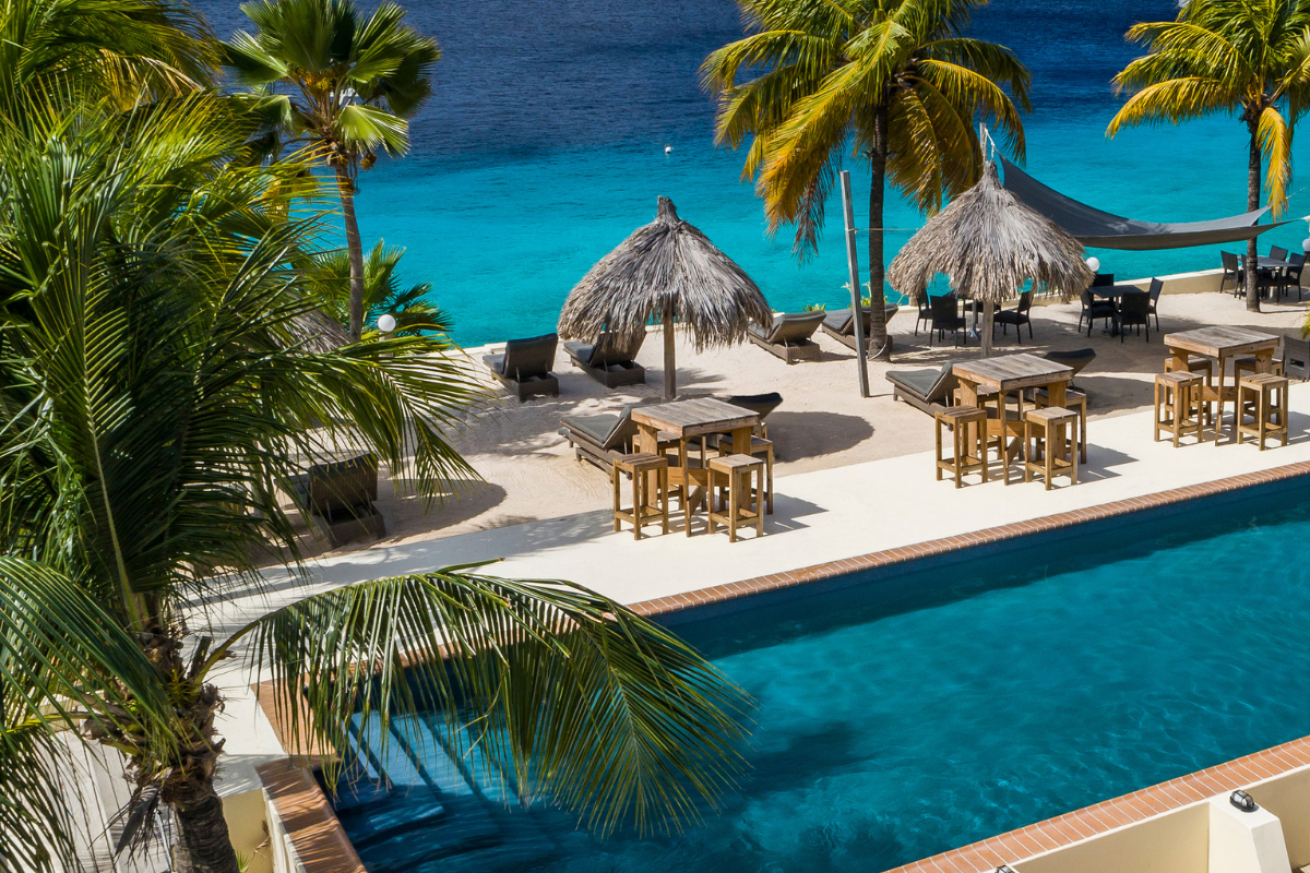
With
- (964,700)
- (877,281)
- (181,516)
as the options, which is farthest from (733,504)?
(877,281)

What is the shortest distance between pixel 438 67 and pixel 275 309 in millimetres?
64982

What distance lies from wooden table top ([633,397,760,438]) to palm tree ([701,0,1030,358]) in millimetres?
4738

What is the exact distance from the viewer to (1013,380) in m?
10.3

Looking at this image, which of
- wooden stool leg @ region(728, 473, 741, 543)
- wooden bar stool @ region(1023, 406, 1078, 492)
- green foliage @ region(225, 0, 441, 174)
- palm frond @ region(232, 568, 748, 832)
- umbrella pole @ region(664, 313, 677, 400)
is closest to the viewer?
palm frond @ region(232, 568, 748, 832)

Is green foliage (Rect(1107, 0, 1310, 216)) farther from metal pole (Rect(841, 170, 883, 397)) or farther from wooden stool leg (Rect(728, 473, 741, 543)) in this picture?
wooden stool leg (Rect(728, 473, 741, 543))

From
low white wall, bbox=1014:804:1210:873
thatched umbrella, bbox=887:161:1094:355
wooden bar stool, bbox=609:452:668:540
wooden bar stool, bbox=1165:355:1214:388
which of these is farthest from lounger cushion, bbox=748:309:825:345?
low white wall, bbox=1014:804:1210:873

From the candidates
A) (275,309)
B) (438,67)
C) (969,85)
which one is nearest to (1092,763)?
(275,309)

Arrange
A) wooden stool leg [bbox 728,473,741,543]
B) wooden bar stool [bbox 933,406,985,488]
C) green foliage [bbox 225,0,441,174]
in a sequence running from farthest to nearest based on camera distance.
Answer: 1. green foliage [bbox 225,0,441,174]
2. wooden bar stool [bbox 933,406,985,488]
3. wooden stool leg [bbox 728,473,741,543]

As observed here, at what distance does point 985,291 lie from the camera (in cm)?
1241

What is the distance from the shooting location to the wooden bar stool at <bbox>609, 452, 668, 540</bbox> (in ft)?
30.1

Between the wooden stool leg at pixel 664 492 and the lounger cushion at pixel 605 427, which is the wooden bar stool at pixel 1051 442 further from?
the lounger cushion at pixel 605 427

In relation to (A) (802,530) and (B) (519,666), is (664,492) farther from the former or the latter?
(B) (519,666)

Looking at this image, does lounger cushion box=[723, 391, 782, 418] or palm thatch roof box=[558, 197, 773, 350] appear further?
palm thatch roof box=[558, 197, 773, 350]

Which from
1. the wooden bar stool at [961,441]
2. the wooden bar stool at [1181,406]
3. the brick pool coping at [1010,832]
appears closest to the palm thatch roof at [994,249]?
the wooden bar stool at [1181,406]
